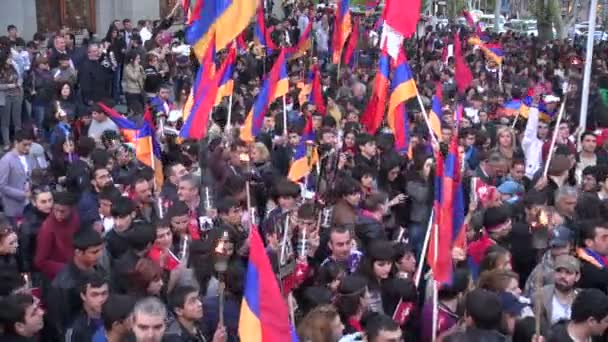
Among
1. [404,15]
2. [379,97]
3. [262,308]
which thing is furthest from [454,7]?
[262,308]

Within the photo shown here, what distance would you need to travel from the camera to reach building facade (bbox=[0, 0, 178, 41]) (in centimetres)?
2014

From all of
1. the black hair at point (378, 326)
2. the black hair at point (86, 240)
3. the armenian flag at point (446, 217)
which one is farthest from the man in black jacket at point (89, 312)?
the armenian flag at point (446, 217)

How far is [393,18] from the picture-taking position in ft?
25.5

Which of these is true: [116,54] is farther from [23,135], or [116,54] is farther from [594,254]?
[594,254]

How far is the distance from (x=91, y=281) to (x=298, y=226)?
1.81 meters

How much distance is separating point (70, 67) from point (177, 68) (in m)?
2.94

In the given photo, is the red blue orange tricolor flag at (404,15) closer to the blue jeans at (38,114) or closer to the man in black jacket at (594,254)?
the man in black jacket at (594,254)

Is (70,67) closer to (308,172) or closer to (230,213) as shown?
(308,172)

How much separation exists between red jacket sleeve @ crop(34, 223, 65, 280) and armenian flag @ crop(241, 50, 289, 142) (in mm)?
3198

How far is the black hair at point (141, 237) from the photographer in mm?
6242

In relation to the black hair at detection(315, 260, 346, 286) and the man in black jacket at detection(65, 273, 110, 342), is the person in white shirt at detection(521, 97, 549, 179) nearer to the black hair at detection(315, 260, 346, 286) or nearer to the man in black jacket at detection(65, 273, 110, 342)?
the black hair at detection(315, 260, 346, 286)

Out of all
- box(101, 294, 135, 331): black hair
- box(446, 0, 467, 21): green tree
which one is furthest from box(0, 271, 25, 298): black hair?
box(446, 0, 467, 21): green tree

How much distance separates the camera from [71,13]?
22391 mm

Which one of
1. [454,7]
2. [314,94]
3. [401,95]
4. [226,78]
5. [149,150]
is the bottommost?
[149,150]
